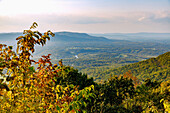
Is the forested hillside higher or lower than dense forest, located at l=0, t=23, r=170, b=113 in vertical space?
lower

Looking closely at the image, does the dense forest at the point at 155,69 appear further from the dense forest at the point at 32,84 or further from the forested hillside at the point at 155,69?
the dense forest at the point at 32,84

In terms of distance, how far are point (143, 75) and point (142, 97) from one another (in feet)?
208

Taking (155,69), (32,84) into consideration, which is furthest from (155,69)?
(32,84)

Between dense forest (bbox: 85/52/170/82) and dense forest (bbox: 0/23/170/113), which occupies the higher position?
dense forest (bbox: 0/23/170/113)

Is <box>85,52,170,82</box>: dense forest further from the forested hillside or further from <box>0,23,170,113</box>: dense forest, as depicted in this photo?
<box>0,23,170,113</box>: dense forest

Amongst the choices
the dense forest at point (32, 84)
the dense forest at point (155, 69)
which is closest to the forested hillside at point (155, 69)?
the dense forest at point (155, 69)

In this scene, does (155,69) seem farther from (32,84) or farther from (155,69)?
(32,84)

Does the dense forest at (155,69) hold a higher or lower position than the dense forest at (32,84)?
lower

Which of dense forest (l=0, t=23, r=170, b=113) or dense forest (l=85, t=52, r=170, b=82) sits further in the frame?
dense forest (l=85, t=52, r=170, b=82)

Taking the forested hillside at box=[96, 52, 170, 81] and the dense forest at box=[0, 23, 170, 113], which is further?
the forested hillside at box=[96, 52, 170, 81]

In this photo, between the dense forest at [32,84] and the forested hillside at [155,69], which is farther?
the forested hillside at [155,69]

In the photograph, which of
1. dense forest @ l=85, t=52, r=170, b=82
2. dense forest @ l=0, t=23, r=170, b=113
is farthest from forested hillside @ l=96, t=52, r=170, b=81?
dense forest @ l=0, t=23, r=170, b=113

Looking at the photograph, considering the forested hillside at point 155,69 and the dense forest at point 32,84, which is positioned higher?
the dense forest at point 32,84

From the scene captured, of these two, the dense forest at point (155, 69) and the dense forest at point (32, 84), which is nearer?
the dense forest at point (32, 84)
